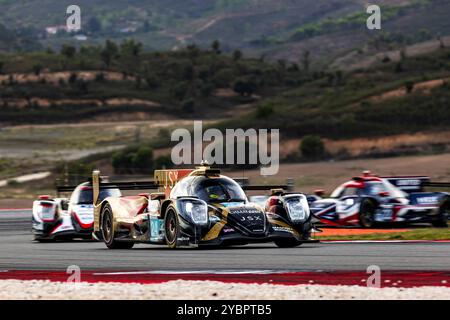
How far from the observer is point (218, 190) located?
19.4 m

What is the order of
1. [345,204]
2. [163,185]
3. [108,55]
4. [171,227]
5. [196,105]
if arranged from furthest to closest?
[108,55] → [196,105] → [345,204] → [163,185] → [171,227]

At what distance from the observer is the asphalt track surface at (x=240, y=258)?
15.2 meters

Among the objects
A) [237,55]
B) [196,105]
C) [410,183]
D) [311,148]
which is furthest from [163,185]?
[237,55]

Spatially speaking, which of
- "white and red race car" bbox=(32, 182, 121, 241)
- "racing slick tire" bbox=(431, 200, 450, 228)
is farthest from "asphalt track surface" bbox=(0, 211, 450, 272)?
"racing slick tire" bbox=(431, 200, 450, 228)

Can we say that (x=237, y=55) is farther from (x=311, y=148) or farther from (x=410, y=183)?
(x=410, y=183)

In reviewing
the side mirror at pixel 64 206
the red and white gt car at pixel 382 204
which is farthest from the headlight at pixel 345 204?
the side mirror at pixel 64 206

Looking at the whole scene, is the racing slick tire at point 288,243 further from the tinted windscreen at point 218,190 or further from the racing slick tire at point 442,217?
the racing slick tire at point 442,217

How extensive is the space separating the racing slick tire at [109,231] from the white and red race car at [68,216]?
2.76 m

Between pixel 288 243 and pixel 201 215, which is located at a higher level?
pixel 201 215

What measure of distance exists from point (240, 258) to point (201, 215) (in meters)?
1.79

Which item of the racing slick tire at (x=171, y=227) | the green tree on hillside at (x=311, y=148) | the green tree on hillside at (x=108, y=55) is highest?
the green tree on hillside at (x=108, y=55)

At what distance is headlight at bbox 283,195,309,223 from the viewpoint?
19.4 m

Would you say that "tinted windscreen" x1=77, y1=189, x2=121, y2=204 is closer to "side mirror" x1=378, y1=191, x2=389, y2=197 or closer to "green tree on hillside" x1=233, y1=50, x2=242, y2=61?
"side mirror" x1=378, y1=191, x2=389, y2=197
